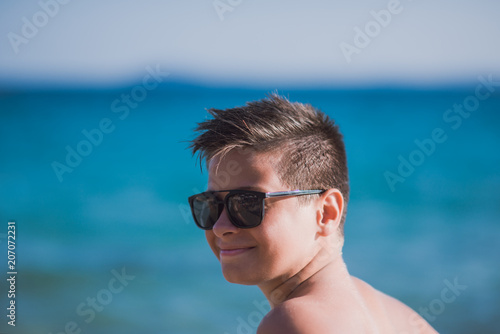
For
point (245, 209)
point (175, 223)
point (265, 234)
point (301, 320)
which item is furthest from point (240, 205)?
point (175, 223)

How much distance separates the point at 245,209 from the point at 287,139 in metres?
0.32

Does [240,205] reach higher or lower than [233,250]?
higher

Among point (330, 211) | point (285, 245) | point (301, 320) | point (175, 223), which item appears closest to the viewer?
point (301, 320)

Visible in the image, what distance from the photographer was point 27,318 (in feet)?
25.0

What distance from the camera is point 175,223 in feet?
40.7

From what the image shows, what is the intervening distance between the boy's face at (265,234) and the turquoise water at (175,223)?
5366mm

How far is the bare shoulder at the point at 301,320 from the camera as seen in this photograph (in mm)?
1697

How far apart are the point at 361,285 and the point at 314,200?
0.40 metres

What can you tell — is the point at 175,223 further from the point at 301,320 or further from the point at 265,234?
the point at 301,320

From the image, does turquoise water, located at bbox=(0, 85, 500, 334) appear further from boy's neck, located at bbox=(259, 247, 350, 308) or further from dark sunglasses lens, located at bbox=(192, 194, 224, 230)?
boy's neck, located at bbox=(259, 247, 350, 308)

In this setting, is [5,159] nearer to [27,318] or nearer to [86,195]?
[86,195]

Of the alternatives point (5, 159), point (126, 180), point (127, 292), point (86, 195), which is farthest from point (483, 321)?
point (5, 159)

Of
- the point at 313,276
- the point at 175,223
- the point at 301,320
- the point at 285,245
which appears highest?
the point at 175,223

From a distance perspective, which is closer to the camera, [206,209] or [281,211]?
[281,211]
